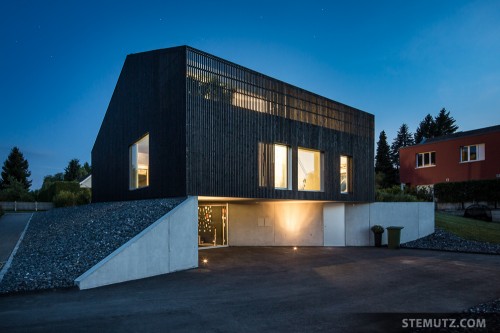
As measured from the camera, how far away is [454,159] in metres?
28.2

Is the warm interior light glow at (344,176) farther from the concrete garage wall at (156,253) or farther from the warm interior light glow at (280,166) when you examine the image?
the concrete garage wall at (156,253)

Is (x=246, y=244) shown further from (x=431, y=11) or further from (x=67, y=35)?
(x=67, y=35)

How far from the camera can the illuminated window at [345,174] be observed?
16656 mm

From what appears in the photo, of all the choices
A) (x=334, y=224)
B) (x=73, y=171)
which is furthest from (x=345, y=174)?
(x=73, y=171)

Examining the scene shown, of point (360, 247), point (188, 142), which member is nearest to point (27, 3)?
point (188, 142)

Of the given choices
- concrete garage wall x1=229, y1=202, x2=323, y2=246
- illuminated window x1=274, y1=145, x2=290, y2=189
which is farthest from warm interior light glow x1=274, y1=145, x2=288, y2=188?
concrete garage wall x1=229, y1=202, x2=323, y2=246

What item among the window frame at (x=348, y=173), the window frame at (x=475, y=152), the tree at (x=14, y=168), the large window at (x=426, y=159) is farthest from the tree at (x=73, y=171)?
the window frame at (x=475, y=152)

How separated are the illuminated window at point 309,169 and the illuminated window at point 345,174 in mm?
1766

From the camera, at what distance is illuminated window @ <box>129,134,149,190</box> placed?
14.4 metres

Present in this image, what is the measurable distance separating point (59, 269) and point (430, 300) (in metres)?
8.05

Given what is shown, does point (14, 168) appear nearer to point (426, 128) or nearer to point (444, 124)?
point (426, 128)

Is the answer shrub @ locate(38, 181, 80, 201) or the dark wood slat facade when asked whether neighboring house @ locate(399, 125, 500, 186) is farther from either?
shrub @ locate(38, 181, 80, 201)

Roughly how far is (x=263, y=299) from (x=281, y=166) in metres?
7.84

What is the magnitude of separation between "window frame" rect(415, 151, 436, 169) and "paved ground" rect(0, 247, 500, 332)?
21305mm
